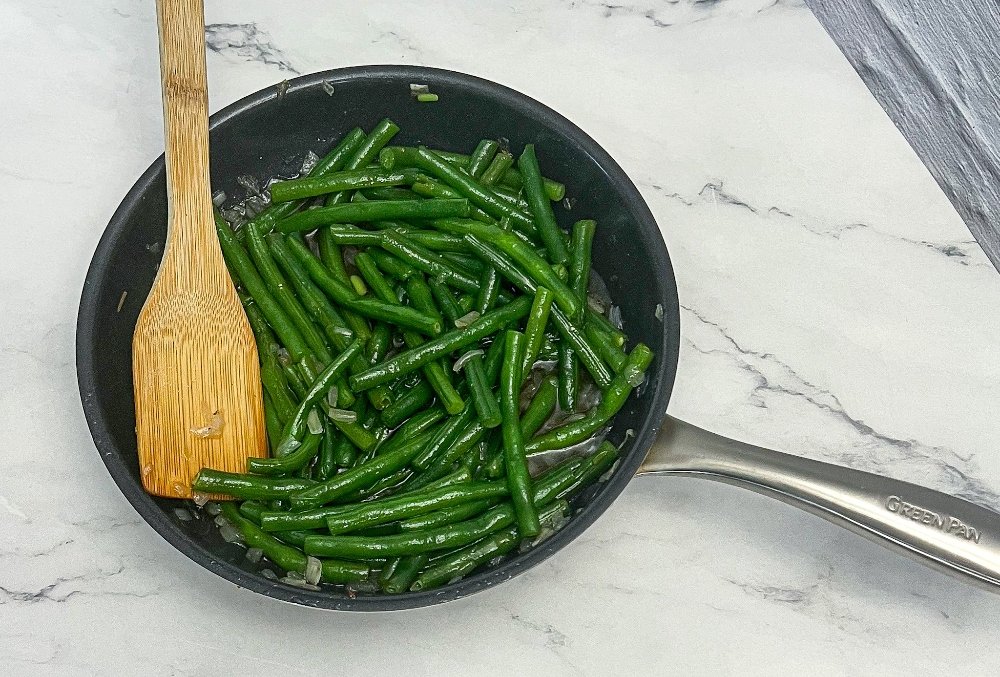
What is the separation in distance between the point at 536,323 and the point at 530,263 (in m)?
0.14

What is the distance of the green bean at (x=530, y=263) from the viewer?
2.08 metres

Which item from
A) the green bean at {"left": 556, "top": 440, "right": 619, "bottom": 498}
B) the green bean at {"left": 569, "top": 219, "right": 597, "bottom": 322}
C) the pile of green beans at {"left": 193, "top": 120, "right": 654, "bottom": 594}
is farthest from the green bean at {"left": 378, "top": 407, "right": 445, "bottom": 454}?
the green bean at {"left": 569, "top": 219, "right": 597, "bottom": 322}

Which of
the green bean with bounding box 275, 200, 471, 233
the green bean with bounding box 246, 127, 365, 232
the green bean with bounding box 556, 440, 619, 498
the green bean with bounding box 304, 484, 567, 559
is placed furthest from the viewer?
the green bean with bounding box 246, 127, 365, 232

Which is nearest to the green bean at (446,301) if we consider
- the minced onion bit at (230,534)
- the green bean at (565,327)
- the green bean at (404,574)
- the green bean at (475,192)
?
the green bean at (565,327)

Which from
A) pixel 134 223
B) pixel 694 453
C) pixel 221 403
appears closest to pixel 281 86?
pixel 134 223

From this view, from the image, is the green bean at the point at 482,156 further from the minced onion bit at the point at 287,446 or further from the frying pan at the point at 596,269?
the minced onion bit at the point at 287,446

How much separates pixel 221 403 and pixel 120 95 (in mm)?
1093

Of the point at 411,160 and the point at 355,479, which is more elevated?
the point at 411,160

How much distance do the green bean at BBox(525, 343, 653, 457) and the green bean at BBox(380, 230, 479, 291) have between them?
1.35ft

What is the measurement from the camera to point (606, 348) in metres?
2.09

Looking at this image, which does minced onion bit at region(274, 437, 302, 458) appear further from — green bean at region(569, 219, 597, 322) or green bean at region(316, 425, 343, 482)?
green bean at region(569, 219, 597, 322)

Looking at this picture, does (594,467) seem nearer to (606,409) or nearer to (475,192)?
(606,409)

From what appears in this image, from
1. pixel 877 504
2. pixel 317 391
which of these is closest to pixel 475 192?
pixel 317 391

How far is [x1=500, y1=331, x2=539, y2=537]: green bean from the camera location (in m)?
1.88
